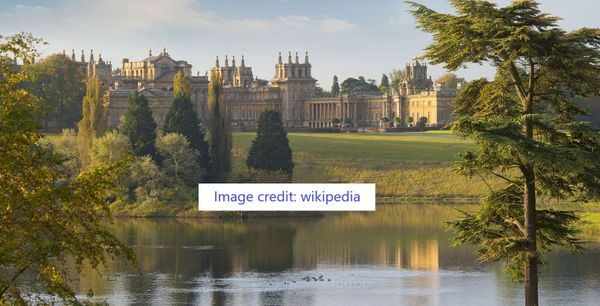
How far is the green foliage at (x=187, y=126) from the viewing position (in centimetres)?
8162

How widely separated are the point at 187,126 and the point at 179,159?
15.2 ft

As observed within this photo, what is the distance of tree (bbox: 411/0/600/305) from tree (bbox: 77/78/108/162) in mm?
57576

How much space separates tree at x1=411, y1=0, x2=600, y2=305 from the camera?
22.9 m

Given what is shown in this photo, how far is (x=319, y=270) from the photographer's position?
4612 cm

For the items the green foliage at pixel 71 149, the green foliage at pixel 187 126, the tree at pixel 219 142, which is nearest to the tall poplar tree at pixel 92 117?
the green foliage at pixel 71 149

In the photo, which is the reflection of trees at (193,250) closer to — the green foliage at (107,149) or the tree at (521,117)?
the green foliage at (107,149)

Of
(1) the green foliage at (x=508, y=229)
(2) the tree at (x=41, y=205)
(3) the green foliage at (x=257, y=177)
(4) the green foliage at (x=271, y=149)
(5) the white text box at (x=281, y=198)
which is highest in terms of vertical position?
(2) the tree at (x=41, y=205)

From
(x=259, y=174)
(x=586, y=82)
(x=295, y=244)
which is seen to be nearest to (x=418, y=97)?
(x=259, y=174)

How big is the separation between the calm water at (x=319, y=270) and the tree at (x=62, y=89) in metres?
52.3

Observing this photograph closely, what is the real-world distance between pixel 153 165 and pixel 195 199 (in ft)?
12.1

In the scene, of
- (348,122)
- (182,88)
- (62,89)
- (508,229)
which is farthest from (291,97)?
(508,229)

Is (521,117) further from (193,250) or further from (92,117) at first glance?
(92,117)

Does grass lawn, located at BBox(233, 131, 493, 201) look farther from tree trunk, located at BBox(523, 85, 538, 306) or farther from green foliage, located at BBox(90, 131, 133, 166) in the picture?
tree trunk, located at BBox(523, 85, 538, 306)

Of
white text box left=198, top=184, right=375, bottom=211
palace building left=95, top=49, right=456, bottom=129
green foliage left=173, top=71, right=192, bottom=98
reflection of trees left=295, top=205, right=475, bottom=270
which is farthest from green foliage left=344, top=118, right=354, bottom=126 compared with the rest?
reflection of trees left=295, top=205, right=475, bottom=270
